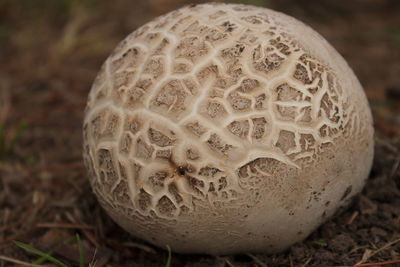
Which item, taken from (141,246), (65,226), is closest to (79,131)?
(65,226)

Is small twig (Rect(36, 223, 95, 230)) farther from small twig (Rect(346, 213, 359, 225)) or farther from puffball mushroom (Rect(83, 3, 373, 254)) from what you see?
small twig (Rect(346, 213, 359, 225))

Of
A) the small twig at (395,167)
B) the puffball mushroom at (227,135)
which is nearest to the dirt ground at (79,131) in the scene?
the small twig at (395,167)

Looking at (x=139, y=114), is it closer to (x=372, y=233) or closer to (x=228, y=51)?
(x=228, y=51)

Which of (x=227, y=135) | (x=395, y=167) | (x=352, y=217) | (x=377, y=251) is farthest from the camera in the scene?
(x=395, y=167)

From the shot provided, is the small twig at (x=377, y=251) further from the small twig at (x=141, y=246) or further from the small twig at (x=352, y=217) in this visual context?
the small twig at (x=141, y=246)

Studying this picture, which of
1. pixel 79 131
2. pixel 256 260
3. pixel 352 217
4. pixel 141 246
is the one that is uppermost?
pixel 352 217

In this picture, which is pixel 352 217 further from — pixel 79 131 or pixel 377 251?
pixel 79 131
